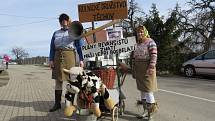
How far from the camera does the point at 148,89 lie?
28.0ft

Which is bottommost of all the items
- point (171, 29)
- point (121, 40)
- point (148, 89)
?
point (148, 89)

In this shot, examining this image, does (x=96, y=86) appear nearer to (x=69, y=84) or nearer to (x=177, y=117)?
(x=69, y=84)

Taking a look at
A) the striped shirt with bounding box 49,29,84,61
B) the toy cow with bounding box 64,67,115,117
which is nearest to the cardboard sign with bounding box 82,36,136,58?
the striped shirt with bounding box 49,29,84,61

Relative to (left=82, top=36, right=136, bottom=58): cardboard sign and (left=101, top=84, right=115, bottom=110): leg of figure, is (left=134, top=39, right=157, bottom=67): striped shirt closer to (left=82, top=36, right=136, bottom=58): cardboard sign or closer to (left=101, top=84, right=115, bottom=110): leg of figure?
(left=82, top=36, right=136, bottom=58): cardboard sign

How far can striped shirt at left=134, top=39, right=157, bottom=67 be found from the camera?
840 centimetres

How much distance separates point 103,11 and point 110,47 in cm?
83

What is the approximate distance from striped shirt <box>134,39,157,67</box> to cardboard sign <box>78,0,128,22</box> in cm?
89

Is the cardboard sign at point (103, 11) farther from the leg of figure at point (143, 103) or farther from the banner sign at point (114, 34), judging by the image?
the leg of figure at point (143, 103)

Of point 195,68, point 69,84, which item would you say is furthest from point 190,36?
point 69,84

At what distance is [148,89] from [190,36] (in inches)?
1151

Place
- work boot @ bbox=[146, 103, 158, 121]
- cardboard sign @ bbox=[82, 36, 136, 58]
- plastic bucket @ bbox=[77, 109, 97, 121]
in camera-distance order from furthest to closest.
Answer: cardboard sign @ bbox=[82, 36, 136, 58]
work boot @ bbox=[146, 103, 158, 121]
plastic bucket @ bbox=[77, 109, 97, 121]

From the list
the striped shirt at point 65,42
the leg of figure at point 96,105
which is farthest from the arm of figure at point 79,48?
the leg of figure at point 96,105

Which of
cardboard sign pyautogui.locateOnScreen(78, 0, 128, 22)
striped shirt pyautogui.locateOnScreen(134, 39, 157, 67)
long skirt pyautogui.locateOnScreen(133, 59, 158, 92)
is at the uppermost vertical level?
cardboard sign pyautogui.locateOnScreen(78, 0, 128, 22)

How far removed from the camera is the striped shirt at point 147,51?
8.40m
